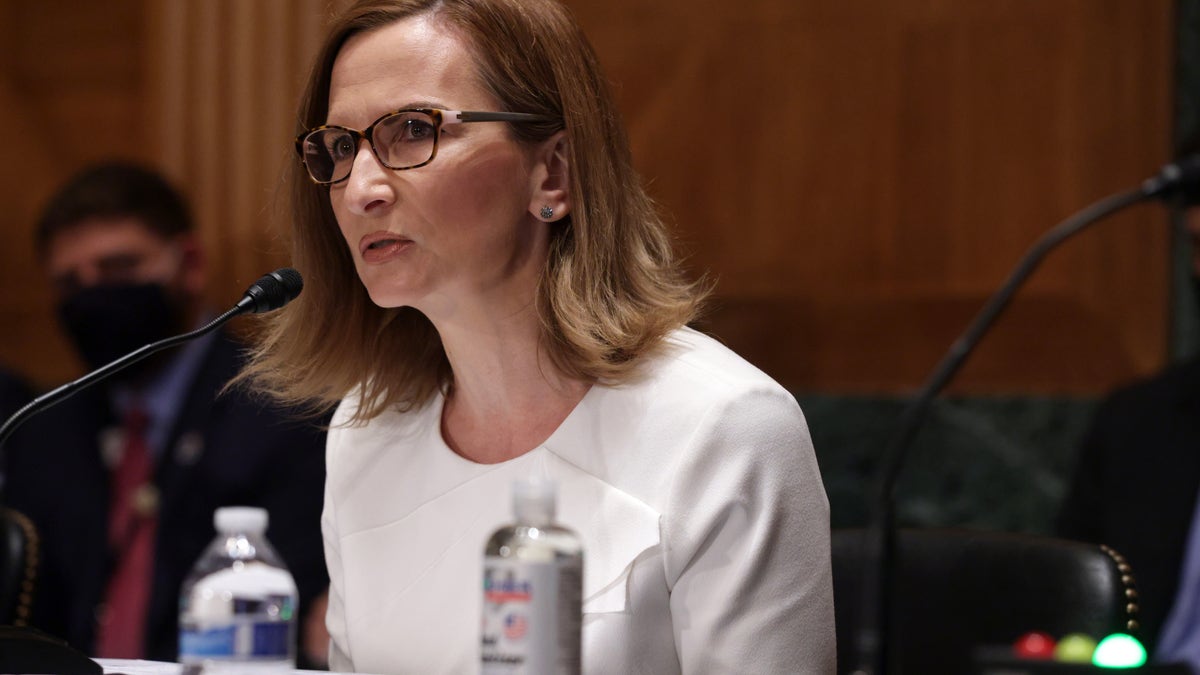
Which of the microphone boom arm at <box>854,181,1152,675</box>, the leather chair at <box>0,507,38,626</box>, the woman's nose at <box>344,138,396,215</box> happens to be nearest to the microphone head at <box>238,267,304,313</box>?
the woman's nose at <box>344,138,396,215</box>

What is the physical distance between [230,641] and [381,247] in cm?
61

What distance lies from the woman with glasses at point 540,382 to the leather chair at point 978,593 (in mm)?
183

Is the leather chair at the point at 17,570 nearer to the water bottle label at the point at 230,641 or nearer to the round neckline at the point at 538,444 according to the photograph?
the round neckline at the point at 538,444

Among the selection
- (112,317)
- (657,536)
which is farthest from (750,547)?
(112,317)

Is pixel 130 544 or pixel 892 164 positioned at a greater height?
pixel 892 164

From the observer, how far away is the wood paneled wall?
3.10 metres

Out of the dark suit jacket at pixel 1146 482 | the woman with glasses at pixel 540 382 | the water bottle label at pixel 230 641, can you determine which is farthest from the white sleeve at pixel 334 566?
the dark suit jacket at pixel 1146 482

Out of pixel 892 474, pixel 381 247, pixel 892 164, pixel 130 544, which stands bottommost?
pixel 130 544

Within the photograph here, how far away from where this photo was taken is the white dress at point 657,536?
1.55 m

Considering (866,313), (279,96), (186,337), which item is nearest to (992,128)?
(866,313)

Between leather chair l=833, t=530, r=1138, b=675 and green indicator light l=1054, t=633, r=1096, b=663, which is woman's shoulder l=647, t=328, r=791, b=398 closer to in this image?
leather chair l=833, t=530, r=1138, b=675

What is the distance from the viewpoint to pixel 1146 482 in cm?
273

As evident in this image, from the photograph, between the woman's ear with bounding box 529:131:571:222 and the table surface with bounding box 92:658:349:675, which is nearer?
the table surface with bounding box 92:658:349:675

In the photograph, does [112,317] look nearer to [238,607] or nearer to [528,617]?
[238,607]
